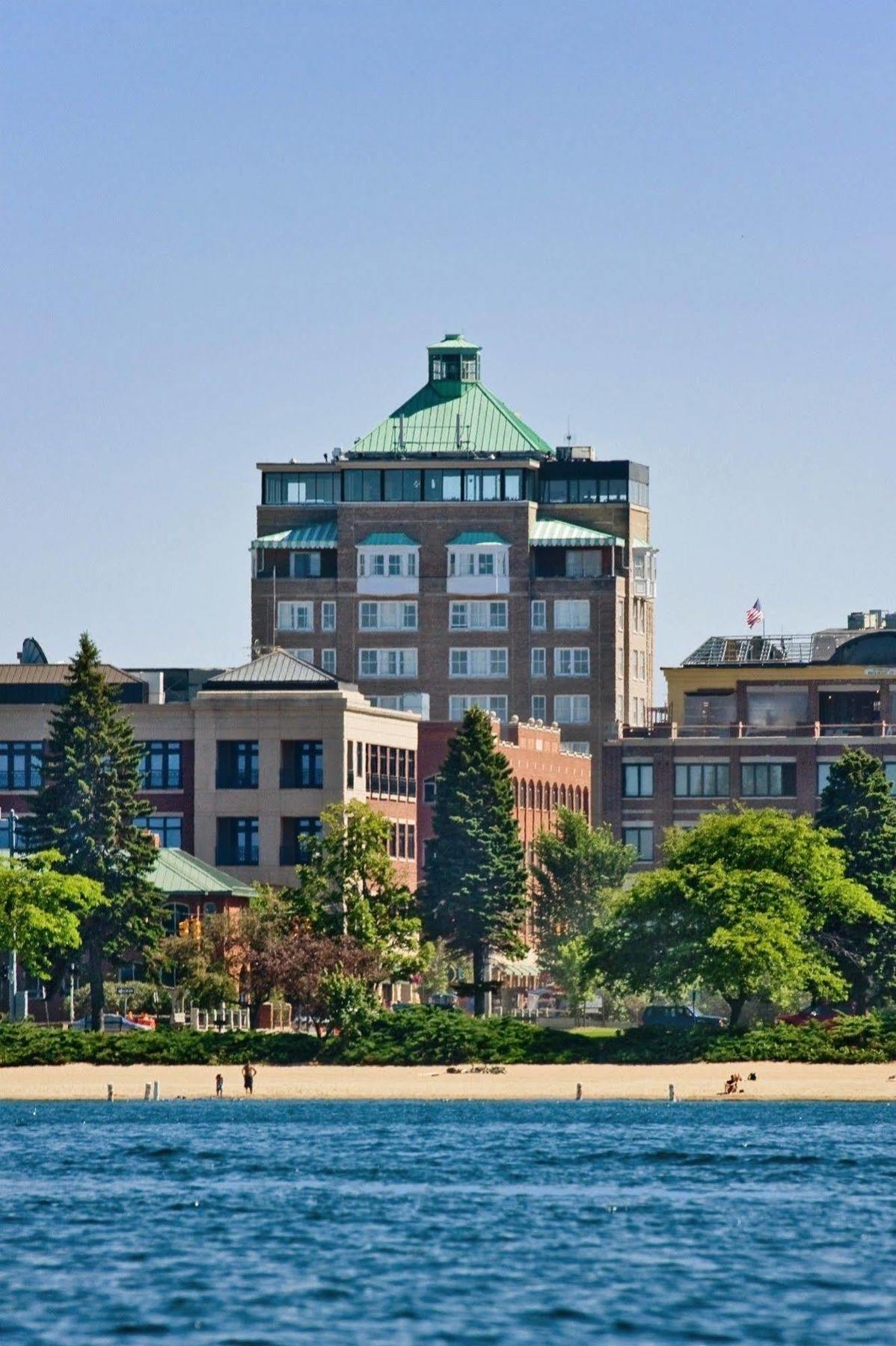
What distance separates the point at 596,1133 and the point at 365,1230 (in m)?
31.6

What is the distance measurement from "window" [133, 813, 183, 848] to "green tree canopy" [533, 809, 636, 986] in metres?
22.3

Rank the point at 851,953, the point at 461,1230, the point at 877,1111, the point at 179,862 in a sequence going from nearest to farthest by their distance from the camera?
the point at 461,1230 < the point at 877,1111 < the point at 851,953 < the point at 179,862

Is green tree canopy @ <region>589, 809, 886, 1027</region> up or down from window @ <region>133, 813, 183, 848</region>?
down

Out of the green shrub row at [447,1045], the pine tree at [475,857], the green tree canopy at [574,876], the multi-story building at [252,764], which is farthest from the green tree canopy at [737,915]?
the green tree canopy at [574,876]

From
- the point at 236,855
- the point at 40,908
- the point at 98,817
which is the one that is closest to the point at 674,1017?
the point at 98,817

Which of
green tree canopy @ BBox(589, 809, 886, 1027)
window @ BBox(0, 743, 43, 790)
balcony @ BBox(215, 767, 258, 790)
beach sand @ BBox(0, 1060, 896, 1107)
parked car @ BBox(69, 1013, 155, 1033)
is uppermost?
window @ BBox(0, 743, 43, 790)

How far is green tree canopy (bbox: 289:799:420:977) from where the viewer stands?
15775cm

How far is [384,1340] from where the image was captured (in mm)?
74500

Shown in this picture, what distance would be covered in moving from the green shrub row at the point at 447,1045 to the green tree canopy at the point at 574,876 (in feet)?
148

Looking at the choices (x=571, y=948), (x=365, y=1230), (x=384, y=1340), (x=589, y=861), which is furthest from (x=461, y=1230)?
(x=589, y=861)

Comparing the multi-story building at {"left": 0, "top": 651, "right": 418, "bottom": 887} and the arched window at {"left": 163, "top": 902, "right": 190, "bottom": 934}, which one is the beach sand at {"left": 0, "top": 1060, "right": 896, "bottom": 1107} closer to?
the arched window at {"left": 163, "top": 902, "right": 190, "bottom": 934}

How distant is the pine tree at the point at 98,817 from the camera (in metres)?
161

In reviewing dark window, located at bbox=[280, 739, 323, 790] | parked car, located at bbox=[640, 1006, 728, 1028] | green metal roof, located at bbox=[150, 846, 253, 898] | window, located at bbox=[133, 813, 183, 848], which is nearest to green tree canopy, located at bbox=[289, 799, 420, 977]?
parked car, located at bbox=[640, 1006, 728, 1028]

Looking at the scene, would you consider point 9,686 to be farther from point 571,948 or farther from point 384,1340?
point 384,1340
